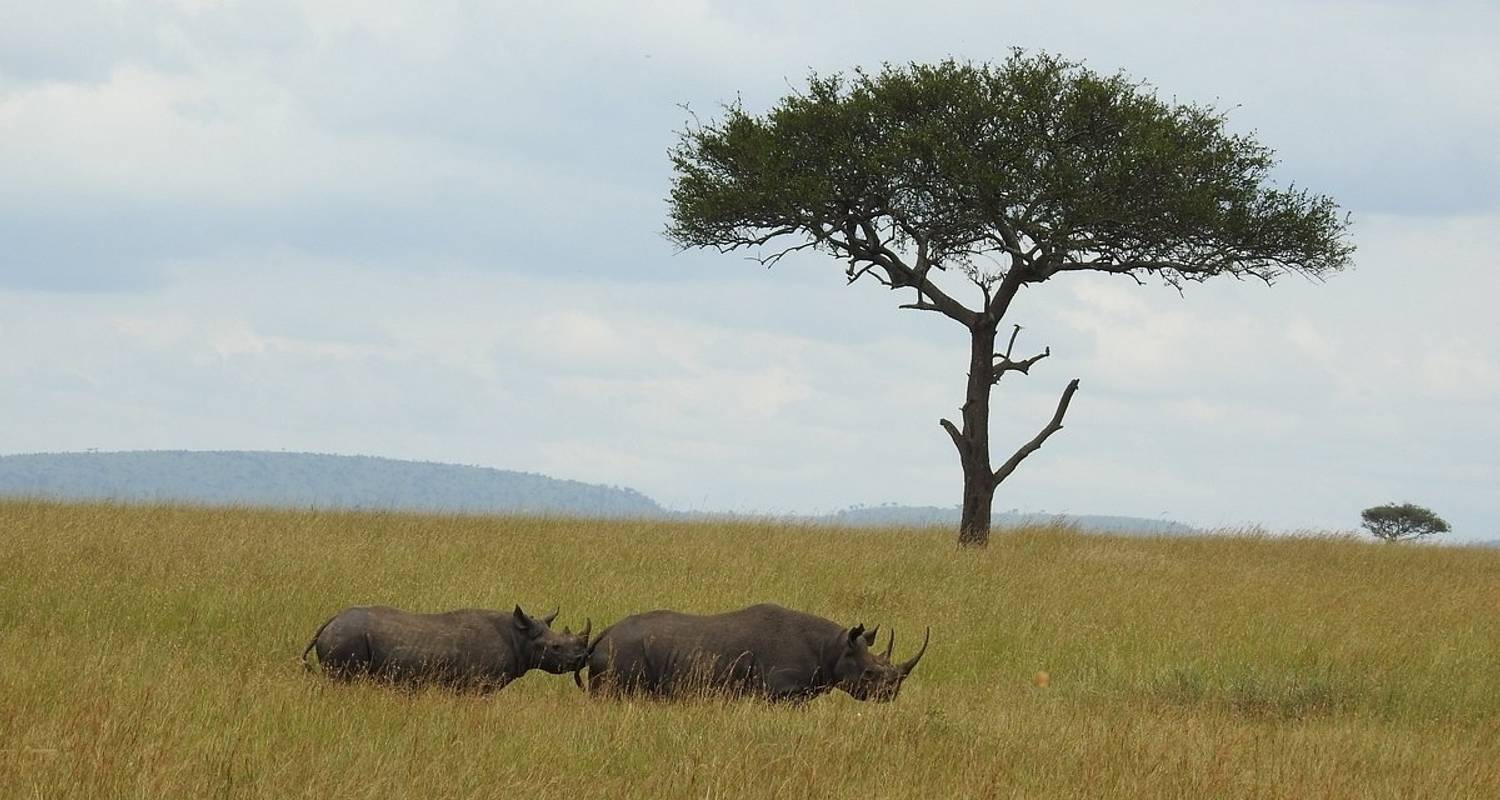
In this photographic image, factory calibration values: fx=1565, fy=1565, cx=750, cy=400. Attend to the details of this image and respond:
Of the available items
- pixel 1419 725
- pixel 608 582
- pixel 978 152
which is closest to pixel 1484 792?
pixel 1419 725

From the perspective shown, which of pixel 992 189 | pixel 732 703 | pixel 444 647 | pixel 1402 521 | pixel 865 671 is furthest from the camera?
pixel 1402 521

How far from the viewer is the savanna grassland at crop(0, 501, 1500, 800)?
9250 mm

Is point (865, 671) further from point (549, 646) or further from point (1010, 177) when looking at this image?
point (1010, 177)

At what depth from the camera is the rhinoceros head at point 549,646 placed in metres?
12.7

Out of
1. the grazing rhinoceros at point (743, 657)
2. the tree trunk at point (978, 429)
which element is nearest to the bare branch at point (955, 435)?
the tree trunk at point (978, 429)

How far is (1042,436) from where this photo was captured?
2900 cm

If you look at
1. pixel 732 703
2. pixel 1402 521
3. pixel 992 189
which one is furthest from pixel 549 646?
pixel 1402 521

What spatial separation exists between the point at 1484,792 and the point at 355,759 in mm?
7168

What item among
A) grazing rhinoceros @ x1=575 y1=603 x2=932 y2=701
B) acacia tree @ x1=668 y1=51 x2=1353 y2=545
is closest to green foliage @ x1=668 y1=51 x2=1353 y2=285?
acacia tree @ x1=668 y1=51 x2=1353 y2=545

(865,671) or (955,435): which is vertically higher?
(955,435)

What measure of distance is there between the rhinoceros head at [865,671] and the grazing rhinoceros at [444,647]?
2.11 metres

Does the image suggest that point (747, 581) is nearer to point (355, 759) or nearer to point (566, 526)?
point (566, 526)

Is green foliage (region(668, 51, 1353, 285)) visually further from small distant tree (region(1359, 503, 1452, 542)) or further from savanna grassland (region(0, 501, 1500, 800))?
small distant tree (region(1359, 503, 1452, 542))

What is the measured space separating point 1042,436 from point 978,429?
3.88 ft
